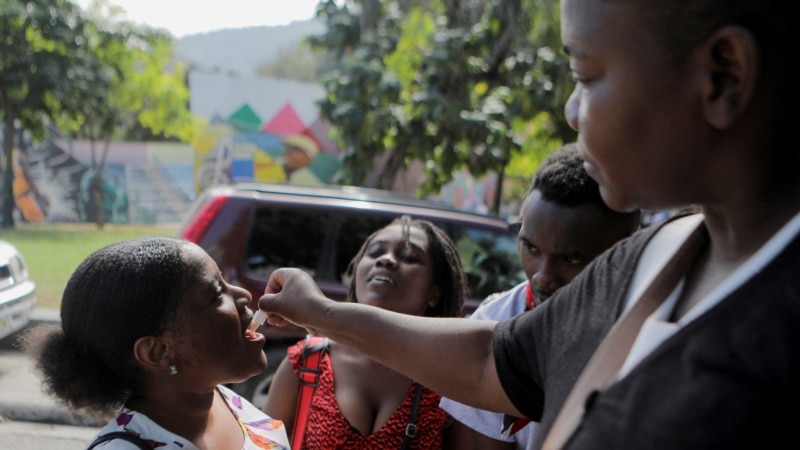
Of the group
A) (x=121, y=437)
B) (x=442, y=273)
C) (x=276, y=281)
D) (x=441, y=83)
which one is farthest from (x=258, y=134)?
(x=121, y=437)

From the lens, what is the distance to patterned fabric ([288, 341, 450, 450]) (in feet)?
6.73

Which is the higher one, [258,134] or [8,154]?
[258,134]

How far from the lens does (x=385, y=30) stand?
28.3 ft

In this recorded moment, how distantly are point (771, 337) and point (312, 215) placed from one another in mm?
4468

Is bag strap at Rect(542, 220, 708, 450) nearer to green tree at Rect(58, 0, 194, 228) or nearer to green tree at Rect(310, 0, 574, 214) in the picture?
green tree at Rect(310, 0, 574, 214)

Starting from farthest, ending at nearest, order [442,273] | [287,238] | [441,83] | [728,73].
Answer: [441,83], [287,238], [442,273], [728,73]

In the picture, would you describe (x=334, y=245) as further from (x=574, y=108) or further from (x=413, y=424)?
(x=574, y=108)

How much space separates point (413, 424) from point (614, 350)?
1237 mm

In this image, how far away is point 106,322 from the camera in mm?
1656

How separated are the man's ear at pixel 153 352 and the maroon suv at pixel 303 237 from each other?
3073 millimetres

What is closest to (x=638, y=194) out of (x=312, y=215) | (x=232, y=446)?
(x=232, y=446)

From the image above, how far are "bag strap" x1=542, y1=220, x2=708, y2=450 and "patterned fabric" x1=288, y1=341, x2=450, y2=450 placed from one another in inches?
44.5

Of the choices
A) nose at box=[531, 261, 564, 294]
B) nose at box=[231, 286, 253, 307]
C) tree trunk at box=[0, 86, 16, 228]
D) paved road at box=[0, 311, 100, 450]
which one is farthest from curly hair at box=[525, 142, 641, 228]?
tree trunk at box=[0, 86, 16, 228]

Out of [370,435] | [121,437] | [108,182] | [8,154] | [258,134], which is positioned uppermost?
[121,437]
